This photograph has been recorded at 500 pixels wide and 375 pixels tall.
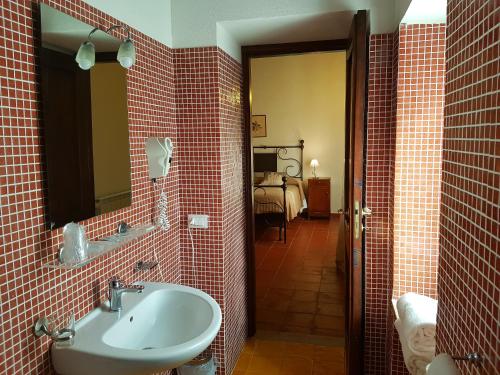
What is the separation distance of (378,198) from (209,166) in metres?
1.07

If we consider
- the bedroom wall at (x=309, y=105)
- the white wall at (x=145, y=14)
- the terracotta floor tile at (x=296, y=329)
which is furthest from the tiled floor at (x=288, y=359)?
the bedroom wall at (x=309, y=105)

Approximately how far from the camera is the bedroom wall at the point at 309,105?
23.5 ft

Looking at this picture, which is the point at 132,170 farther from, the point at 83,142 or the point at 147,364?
the point at 147,364

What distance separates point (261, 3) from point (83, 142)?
53.7 inches

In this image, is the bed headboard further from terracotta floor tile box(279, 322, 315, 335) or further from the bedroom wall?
terracotta floor tile box(279, 322, 315, 335)

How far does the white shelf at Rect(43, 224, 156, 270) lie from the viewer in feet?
4.39

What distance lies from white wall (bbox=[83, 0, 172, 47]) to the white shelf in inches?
39.3

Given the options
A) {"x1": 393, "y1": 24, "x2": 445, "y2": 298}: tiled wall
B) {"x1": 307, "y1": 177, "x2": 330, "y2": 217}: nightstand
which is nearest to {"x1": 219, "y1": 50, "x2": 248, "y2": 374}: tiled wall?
{"x1": 393, "y1": 24, "x2": 445, "y2": 298}: tiled wall

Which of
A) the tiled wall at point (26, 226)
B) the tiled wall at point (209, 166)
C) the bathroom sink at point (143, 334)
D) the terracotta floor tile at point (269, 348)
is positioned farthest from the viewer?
the terracotta floor tile at point (269, 348)

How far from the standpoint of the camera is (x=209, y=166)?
2.42 meters

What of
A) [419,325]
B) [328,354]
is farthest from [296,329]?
[419,325]

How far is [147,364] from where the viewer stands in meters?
1.29

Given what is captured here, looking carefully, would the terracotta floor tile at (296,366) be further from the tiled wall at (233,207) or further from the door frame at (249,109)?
the door frame at (249,109)

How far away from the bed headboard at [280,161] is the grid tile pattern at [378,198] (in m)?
5.09
